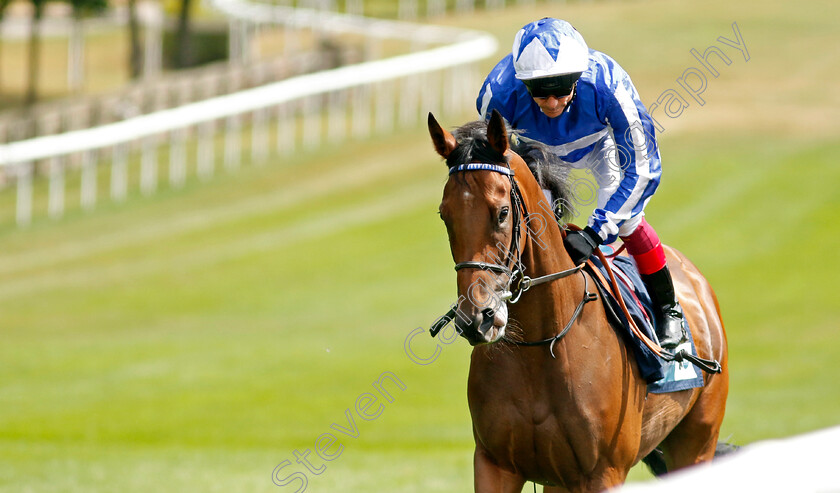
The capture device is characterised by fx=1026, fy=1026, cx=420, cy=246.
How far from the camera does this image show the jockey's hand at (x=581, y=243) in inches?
159

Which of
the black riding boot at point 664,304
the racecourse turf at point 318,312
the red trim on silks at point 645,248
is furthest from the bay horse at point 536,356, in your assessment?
the racecourse turf at point 318,312

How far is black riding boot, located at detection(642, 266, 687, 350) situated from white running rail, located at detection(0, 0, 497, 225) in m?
13.5

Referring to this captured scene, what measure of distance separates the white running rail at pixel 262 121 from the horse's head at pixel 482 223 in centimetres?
1397

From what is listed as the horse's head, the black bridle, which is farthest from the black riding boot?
the horse's head

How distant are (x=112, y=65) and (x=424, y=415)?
33.1 m

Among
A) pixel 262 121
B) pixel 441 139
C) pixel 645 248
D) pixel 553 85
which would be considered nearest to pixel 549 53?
pixel 553 85

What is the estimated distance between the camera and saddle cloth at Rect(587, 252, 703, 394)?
14.0 ft

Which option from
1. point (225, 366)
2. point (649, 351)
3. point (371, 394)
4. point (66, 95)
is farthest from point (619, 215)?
point (66, 95)

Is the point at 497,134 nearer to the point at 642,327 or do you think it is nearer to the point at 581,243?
the point at 581,243

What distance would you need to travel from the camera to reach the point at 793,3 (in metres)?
41.7

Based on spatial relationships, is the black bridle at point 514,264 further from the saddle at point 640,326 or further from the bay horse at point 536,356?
the saddle at point 640,326

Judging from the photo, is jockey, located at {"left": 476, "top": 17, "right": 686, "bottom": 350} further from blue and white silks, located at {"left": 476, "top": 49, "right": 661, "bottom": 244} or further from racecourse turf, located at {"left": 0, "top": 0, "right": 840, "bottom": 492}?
racecourse turf, located at {"left": 0, "top": 0, "right": 840, "bottom": 492}

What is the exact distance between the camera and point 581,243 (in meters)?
4.05

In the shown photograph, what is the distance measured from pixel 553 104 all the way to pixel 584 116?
9.1 inches
